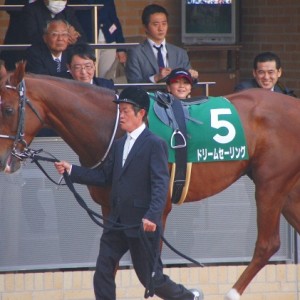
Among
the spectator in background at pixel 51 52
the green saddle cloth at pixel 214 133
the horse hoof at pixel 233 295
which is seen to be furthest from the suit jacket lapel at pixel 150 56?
the horse hoof at pixel 233 295

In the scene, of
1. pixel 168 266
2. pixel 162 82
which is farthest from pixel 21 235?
pixel 162 82

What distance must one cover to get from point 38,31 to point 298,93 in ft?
13.8

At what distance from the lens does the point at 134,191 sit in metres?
7.77

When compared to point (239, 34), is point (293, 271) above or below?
below

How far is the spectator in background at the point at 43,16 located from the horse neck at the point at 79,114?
7.81 feet

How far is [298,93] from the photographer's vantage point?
13766 millimetres

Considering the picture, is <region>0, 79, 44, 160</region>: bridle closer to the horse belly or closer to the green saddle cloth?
the green saddle cloth

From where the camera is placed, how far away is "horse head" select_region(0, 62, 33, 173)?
7.89 meters

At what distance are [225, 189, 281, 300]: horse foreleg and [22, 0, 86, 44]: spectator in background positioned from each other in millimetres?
2704

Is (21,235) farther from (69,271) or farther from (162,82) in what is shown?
(162,82)

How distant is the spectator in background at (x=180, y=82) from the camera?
30.7ft

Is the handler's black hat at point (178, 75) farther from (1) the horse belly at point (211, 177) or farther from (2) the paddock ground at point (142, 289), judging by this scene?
(2) the paddock ground at point (142, 289)

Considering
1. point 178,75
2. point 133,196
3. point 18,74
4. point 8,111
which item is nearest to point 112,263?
point 133,196

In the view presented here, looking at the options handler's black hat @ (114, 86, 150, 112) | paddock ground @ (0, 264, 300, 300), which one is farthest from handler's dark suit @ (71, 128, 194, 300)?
paddock ground @ (0, 264, 300, 300)
